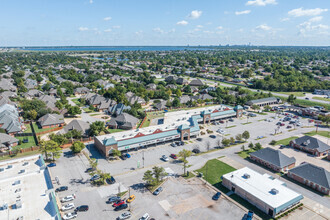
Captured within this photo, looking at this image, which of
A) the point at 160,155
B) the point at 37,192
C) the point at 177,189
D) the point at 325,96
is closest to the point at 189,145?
the point at 160,155

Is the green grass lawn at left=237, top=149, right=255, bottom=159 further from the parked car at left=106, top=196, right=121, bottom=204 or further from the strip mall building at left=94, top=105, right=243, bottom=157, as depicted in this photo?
the parked car at left=106, top=196, right=121, bottom=204

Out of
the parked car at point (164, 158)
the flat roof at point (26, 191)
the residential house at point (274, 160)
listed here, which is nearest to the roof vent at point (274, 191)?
the residential house at point (274, 160)

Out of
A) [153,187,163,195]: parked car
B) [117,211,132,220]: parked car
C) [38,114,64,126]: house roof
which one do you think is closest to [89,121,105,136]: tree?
[38,114,64,126]: house roof

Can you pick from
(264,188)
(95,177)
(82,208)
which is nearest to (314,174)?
(264,188)

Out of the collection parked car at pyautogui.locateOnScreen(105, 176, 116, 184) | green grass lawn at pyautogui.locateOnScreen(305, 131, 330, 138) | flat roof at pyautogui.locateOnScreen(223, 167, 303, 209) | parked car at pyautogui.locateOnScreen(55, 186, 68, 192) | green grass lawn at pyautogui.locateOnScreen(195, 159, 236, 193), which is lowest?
green grass lawn at pyautogui.locateOnScreen(195, 159, 236, 193)

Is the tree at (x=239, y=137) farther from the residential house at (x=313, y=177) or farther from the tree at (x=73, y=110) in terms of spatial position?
the tree at (x=73, y=110)

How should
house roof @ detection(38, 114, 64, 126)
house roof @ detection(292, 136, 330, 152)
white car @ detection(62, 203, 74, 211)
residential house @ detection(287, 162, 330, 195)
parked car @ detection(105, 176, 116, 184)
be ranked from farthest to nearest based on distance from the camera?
house roof @ detection(38, 114, 64, 126) → house roof @ detection(292, 136, 330, 152) → parked car @ detection(105, 176, 116, 184) → residential house @ detection(287, 162, 330, 195) → white car @ detection(62, 203, 74, 211)
